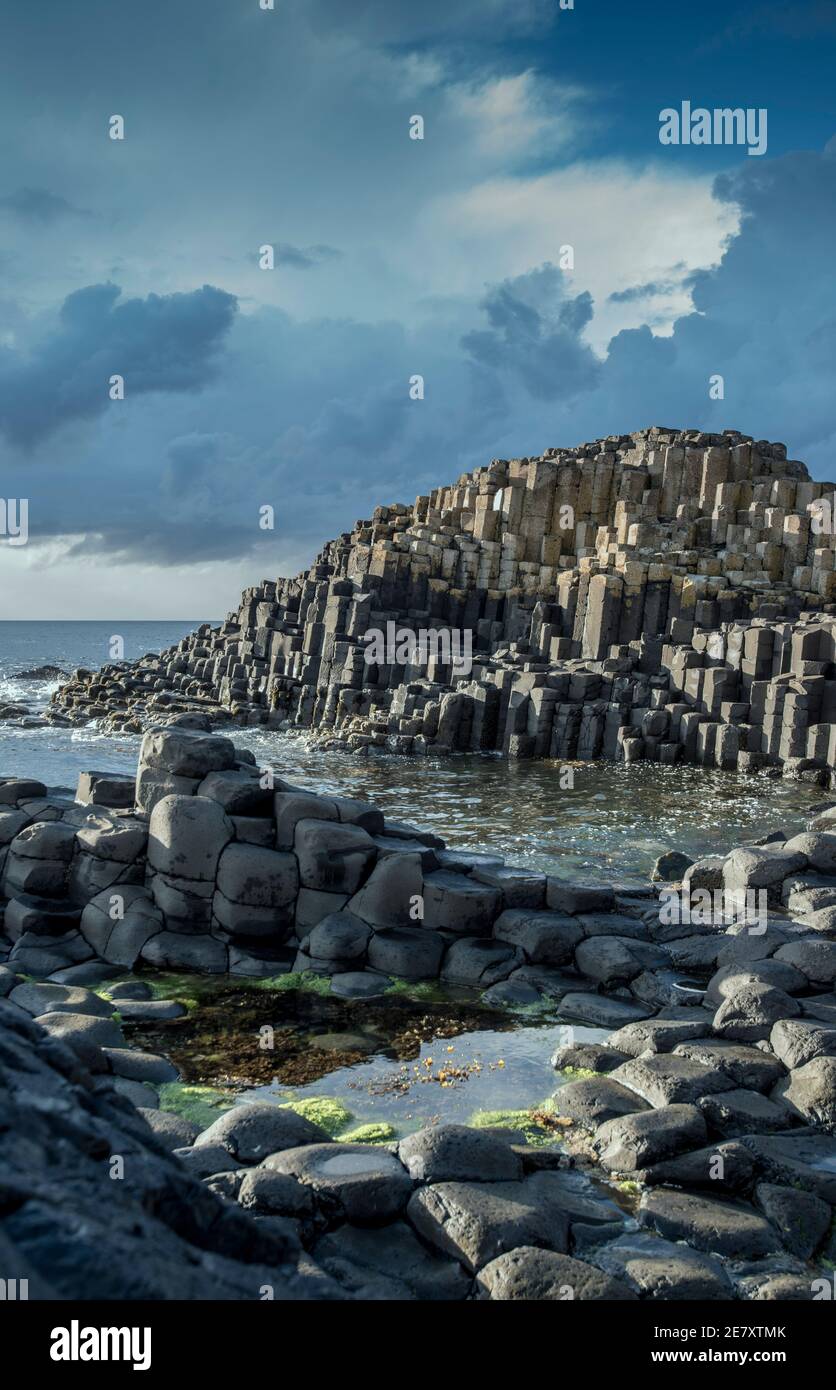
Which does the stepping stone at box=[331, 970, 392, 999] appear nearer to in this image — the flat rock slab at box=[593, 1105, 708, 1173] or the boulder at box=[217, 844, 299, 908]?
the boulder at box=[217, 844, 299, 908]

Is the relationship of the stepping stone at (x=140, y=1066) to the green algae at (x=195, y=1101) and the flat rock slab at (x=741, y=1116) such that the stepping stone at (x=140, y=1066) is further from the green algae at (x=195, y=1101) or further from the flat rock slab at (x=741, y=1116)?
the flat rock slab at (x=741, y=1116)

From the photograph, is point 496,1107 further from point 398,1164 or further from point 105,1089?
point 105,1089

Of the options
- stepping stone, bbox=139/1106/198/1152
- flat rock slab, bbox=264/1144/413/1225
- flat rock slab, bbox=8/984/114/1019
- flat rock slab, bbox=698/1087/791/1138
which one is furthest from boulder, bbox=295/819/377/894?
flat rock slab, bbox=264/1144/413/1225

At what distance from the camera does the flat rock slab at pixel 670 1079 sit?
8.79 metres

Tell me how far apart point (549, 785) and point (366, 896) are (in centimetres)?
1855

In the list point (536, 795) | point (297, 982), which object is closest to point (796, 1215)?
point (297, 982)

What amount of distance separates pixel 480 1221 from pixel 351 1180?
35.5 inches

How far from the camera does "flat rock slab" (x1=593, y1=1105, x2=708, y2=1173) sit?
788cm

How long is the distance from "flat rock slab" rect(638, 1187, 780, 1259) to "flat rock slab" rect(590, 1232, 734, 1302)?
13cm

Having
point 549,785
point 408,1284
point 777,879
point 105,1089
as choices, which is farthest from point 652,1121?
point 549,785

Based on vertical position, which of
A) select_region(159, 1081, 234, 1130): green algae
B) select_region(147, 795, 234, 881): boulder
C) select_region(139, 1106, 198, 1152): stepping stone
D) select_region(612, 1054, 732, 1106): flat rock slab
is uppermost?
select_region(147, 795, 234, 881): boulder

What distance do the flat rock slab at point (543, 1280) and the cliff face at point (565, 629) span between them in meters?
29.2

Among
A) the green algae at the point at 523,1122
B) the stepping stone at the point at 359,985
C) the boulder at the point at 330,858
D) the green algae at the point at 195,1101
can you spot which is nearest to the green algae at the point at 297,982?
the stepping stone at the point at 359,985
